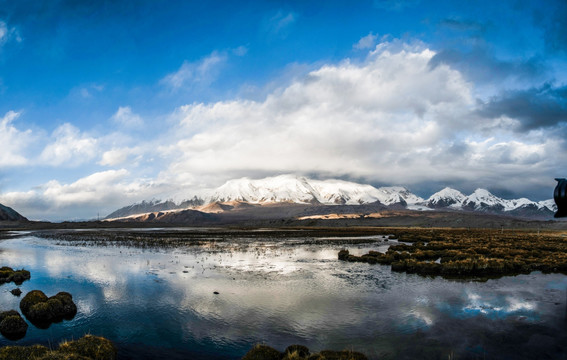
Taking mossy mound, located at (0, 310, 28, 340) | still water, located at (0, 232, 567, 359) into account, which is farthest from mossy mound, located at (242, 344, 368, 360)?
mossy mound, located at (0, 310, 28, 340)

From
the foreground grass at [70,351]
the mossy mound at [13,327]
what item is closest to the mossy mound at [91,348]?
the foreground grass at [70,351]

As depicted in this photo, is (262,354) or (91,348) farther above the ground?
(91,348)

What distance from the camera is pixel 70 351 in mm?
11805

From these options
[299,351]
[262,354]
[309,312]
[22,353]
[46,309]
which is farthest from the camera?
[309,312]

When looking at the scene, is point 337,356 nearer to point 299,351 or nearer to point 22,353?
point 299,351

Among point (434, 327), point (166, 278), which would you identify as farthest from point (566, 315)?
point (166, 278)

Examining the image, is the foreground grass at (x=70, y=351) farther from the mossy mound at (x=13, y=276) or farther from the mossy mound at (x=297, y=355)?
the mossy mound at (x=13, y=276)

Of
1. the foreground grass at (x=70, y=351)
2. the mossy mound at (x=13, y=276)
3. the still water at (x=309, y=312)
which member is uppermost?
the foreground grass at (x=70, y=351)

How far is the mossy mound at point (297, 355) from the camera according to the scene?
36.8ft

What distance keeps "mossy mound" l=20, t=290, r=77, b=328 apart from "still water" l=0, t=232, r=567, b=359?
67cm

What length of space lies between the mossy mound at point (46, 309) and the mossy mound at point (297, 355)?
1155 cm

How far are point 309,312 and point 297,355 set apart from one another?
6414 millimetres

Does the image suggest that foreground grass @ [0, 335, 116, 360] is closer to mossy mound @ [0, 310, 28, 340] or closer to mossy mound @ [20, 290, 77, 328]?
mossy mound @ [0, 310, 28, 340]

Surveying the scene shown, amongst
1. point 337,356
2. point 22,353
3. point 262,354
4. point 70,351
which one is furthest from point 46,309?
point 337,356
